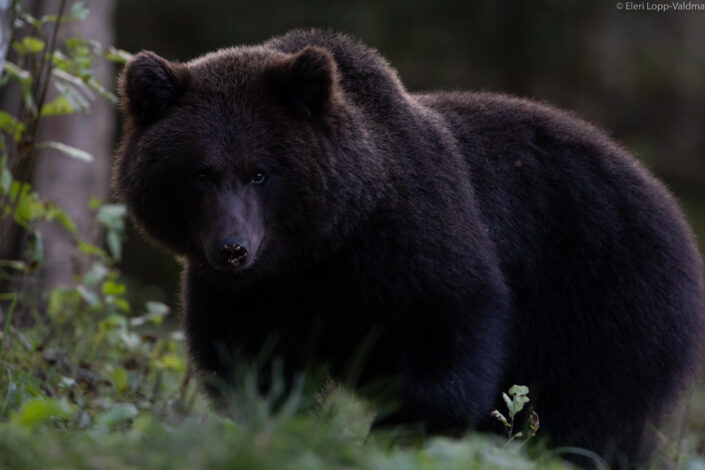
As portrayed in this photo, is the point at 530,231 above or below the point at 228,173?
below

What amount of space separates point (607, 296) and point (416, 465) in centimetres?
306

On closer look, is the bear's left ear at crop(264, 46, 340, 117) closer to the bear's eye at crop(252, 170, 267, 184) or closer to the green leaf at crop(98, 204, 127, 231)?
the bear's eye at crop(252, 170, 267, 184)

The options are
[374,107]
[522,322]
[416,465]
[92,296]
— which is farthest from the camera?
[92,296]

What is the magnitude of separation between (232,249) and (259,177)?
46cm

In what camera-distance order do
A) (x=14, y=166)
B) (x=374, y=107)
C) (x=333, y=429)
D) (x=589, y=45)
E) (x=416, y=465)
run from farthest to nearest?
(x=589, y=45), (x=14, y=166), (x=374, y=107), (x=333, y=429), (x=416, y=465)

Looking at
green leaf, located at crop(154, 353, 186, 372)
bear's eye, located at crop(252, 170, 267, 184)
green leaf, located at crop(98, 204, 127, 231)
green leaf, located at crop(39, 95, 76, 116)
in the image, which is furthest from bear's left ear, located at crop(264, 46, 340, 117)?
green leaf, located at crop(154, 353, 186, 372)

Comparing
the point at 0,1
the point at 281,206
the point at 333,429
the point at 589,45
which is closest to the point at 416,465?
the point at 333,429

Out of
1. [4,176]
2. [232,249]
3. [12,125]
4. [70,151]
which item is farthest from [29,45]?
[232,249]

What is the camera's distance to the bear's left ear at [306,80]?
4984 millimetres

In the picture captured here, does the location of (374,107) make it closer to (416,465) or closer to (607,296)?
(607,296)

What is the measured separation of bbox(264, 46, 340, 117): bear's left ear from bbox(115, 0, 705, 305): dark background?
378 inches

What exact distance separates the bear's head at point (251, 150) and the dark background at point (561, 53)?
9.59 meters

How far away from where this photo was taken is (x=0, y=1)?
5.57 metres

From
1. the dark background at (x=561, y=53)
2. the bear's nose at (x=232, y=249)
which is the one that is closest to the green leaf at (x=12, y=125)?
the bear's nose at (x=232, y=249)
